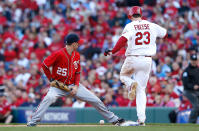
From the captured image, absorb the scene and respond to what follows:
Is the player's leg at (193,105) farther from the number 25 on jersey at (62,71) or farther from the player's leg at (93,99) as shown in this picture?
the number 25 on jersey at (62,71)

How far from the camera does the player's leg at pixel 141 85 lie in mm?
8656

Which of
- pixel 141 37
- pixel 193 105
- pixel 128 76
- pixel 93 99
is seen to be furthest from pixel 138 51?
pixel 193 105

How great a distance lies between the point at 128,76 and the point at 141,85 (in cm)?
34

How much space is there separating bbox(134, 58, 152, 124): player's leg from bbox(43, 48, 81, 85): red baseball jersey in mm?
1084

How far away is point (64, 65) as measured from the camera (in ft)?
29.0

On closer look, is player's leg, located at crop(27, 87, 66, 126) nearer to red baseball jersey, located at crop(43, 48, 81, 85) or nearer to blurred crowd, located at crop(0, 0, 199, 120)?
red baseball jersey, located at crop(43, 48, 81, 85)

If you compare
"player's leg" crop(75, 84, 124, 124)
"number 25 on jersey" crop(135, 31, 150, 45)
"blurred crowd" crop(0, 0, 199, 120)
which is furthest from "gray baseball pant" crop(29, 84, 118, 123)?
"blurred crowd" crop(0, 0, 199, 120)

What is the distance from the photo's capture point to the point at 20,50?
709 inches

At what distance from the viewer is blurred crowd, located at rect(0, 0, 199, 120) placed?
1435 cm

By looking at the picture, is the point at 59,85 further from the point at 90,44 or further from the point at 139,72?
the point at 90,44

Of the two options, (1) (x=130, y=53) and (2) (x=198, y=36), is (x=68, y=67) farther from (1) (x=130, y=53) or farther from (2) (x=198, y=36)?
(2) (x=198, y=36)

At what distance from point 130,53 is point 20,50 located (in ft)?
31.9

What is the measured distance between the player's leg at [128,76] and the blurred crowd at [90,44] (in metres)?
4.35

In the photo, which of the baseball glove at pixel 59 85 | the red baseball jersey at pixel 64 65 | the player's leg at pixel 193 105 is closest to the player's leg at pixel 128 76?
the red baseball jersey at pixel 64 65
